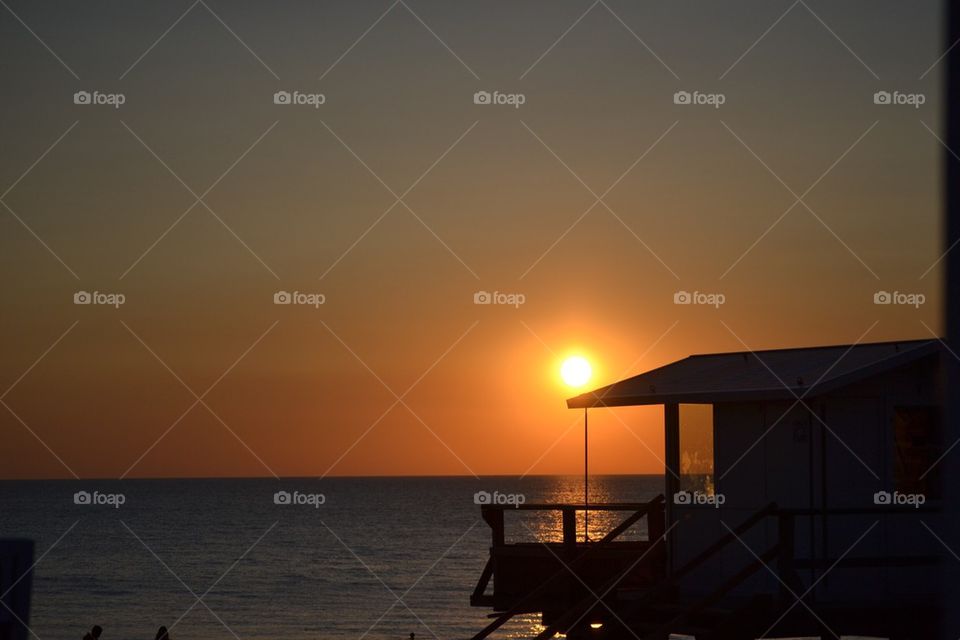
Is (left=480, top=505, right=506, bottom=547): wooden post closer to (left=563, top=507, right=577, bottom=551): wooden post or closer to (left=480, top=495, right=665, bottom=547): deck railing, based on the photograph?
(left=480, top=495, right=665, bottom=547): deck railing

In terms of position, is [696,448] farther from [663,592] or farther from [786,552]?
[786,552]

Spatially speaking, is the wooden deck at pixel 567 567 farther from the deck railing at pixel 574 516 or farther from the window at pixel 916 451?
the window at pixel 916 451

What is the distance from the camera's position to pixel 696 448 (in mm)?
17656

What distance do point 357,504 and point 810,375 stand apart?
177m

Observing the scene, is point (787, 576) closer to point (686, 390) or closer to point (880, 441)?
point (880, 441)

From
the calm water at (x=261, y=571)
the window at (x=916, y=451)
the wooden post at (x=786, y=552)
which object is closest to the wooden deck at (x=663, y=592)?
the wooden post at (x=786, y=552)

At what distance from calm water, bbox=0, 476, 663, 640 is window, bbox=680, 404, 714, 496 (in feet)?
151

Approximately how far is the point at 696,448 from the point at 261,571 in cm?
8275

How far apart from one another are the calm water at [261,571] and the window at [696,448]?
46041mm

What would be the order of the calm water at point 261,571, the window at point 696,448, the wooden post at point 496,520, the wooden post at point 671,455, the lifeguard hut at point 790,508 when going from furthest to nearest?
the calm water at point 261,571, the wooden post at point 496,520, the wooden post at point 671,455, the window at point 696,448, the lifeguard hut at point 790,508

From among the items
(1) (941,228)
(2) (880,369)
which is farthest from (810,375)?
(1) (941,228)

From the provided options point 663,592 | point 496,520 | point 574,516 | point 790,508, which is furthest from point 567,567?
point 790,508

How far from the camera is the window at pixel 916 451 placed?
15766mm

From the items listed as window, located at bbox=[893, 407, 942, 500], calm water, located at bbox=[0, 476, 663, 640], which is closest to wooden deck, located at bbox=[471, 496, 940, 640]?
window, located at bbox=[893, 407, 942, 500]
